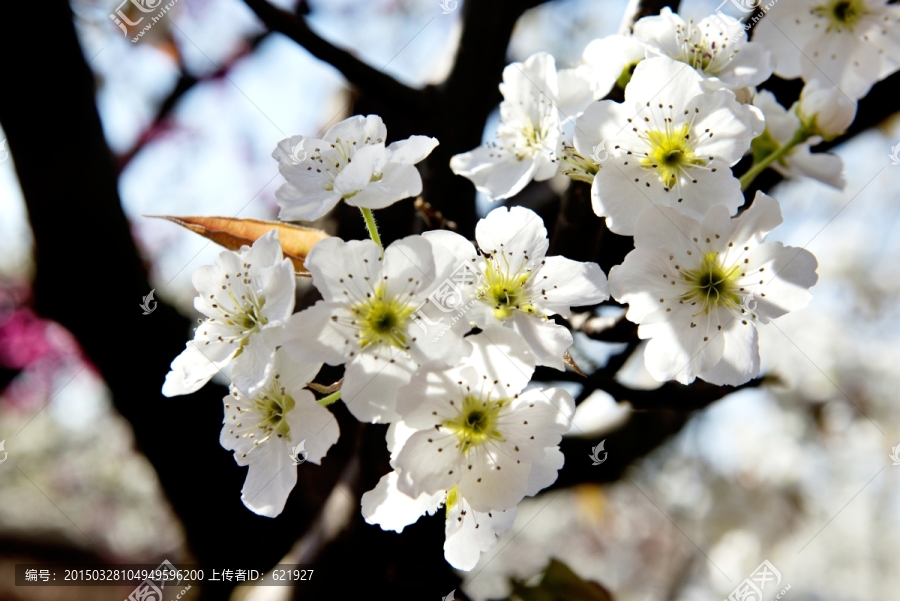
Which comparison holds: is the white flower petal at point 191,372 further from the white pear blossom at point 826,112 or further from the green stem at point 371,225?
the white pear blossom at point 826,112

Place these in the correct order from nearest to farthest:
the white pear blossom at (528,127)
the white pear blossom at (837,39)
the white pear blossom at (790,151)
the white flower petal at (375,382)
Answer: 1. the white flower petal at (375,382)
2. the white pear blossom at (528,127)
3. the white pear blossom at (790,151)
4. the white pear blossom at (837,39)

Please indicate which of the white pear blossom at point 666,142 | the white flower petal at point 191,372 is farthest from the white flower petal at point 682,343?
the white flower petal at point 191,372

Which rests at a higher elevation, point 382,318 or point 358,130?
point 358,130

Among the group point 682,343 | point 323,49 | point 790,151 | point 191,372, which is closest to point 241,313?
point 191,372

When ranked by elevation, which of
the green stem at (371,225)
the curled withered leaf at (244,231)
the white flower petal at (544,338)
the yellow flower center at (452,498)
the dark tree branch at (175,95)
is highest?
the green stem at (371,225)

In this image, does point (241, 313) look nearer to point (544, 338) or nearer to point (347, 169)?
point (347, 169)

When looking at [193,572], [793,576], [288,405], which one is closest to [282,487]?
[288,405]

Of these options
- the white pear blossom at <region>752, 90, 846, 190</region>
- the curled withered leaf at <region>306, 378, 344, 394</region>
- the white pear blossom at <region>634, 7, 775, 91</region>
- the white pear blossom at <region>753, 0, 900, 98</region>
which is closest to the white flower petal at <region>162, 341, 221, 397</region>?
the curled withered leaf at <region>306, 378, 344, 394</region>
